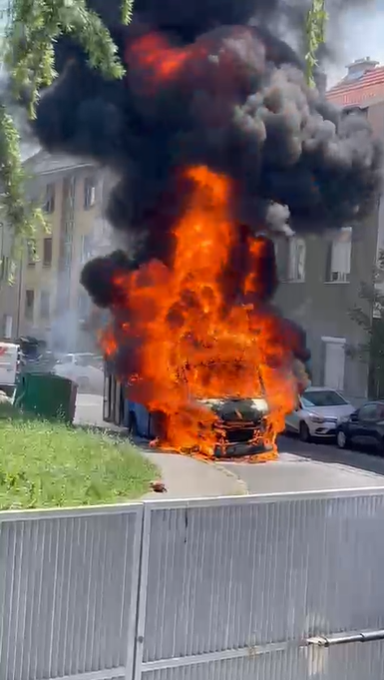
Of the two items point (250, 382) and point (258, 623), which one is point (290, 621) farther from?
point (250, 382)

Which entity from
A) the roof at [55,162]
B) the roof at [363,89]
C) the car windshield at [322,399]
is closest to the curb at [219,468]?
the roof at [55,162]

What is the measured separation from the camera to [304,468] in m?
14.3

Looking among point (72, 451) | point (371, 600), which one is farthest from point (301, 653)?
point (72, 451)

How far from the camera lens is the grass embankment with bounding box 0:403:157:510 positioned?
8016 millimetres

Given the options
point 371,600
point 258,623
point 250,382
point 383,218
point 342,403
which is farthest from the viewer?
point 383,218

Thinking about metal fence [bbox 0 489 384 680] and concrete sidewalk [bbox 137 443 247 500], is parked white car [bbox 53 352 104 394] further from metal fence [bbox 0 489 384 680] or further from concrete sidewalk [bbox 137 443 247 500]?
metal fence [bbox 0 489 384 680]

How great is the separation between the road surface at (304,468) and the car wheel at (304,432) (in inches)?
16.6

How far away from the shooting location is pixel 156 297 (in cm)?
1527

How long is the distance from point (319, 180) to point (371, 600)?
11.9 metres

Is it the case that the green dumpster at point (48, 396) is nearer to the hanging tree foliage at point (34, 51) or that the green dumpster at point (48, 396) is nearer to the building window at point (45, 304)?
the building window at point (45, 304)

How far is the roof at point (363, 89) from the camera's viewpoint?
20.5 m

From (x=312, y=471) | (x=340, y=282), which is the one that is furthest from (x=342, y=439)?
(x=340, y=282)

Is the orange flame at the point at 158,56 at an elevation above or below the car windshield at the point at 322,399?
above

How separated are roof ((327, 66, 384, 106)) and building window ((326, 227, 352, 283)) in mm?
3487
